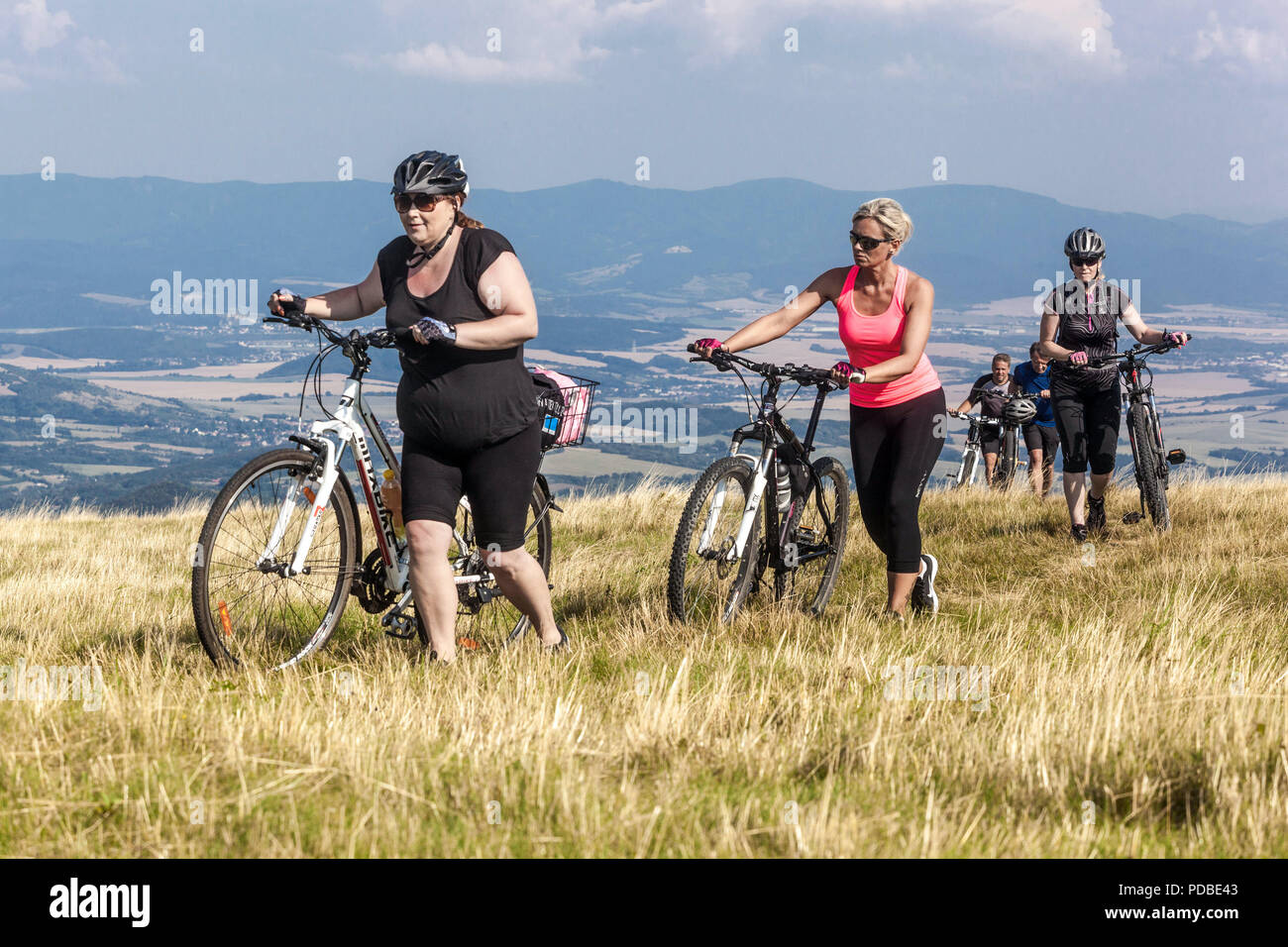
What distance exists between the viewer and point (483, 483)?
464cm

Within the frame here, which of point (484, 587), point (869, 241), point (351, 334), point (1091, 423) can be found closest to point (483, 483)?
point (351, 334)

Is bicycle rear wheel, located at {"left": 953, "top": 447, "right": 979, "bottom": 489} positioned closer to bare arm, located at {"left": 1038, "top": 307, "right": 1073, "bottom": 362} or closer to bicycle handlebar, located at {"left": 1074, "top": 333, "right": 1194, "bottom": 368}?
bicycle handlebar, located at {"left": 1074, "top": 333, "right": 1194, "bottom": 368}

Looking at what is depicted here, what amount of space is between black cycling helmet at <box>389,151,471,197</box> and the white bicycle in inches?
21.6

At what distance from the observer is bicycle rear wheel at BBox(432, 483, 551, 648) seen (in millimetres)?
5395

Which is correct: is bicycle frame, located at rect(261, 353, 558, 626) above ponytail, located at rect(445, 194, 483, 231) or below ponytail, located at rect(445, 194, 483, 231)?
below

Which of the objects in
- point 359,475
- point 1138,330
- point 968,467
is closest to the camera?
point 359,475

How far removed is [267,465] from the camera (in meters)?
4.51

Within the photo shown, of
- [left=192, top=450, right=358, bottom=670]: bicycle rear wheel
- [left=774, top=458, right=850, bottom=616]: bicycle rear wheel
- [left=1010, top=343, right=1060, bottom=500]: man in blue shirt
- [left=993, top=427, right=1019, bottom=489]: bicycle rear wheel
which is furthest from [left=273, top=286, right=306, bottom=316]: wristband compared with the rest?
[left=993, top=427, right=1019, bottom=489]: bicycle rear wheel

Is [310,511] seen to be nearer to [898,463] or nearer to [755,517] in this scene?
[755,517]

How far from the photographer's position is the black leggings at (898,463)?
580 cm

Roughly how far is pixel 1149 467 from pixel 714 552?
4882 mm
